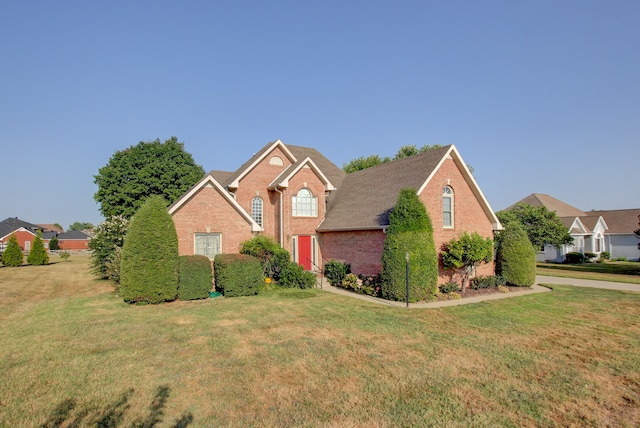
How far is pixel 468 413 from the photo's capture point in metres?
5.25

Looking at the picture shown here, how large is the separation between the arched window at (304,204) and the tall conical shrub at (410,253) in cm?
774

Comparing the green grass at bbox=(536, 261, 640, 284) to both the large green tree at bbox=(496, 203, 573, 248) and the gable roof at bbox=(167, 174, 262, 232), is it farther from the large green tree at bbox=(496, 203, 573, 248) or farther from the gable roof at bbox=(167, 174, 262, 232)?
the gable roof at bbox=(167, 174, 262, 232)

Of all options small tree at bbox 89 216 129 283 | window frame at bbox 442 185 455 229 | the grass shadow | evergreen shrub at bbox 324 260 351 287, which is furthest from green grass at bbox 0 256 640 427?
small tree at bbox 89 216 129 283

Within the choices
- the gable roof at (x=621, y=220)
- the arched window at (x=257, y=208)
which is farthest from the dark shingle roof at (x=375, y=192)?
the gable roof at (x=621, y=220)

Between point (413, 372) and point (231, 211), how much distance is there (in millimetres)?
13055

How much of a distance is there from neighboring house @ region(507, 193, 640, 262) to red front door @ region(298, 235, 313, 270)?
31243 mm

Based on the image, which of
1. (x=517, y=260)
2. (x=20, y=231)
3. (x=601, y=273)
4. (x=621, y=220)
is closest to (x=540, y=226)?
(x=601, y=273)

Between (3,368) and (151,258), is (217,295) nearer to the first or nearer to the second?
(151,258)

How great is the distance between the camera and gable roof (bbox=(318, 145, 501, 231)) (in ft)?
56.5

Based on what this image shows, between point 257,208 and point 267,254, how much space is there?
565cm

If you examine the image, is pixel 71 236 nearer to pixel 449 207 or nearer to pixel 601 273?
pixel 449 207

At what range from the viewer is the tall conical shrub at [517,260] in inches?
698

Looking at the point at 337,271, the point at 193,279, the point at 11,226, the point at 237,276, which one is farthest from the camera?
the point at 11,226

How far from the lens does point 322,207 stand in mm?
22125
